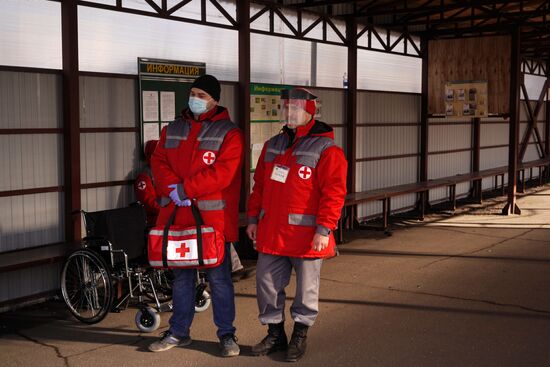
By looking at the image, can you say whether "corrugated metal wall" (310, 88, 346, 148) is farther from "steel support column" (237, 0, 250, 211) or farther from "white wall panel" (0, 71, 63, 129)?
"white wall panel" (0, 71, 63, 129)

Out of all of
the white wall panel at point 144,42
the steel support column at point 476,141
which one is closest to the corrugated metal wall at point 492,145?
the steel support column at point 476,141

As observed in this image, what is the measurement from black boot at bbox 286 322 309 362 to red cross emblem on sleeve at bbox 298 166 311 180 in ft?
3.35

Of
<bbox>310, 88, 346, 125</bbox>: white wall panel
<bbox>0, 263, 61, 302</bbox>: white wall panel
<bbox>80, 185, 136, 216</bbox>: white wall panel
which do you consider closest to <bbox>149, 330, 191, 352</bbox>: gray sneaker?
<bbox>0, 263, 61, 302</bbox>: white wall panel

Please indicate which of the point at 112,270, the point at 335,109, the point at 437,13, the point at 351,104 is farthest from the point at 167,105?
the point at 437,13

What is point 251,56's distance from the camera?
9.83 meters

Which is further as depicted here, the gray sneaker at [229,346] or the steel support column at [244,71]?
the steel support column at [244,71]

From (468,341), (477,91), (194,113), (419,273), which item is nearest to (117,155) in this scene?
(194,113)

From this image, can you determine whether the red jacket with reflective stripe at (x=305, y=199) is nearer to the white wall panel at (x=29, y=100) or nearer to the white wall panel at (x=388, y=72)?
the white wall panel at (x=29, y=100)

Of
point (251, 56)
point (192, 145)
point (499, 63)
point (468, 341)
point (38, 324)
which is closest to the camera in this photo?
point (192, 145)

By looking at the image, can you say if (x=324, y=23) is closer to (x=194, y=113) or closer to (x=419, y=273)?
(x=419, y=273)

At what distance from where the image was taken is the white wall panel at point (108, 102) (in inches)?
290

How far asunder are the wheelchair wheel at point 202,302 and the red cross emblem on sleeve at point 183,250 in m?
1.40

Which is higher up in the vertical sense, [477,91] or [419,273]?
[477,91]

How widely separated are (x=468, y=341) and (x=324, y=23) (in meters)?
6.83
